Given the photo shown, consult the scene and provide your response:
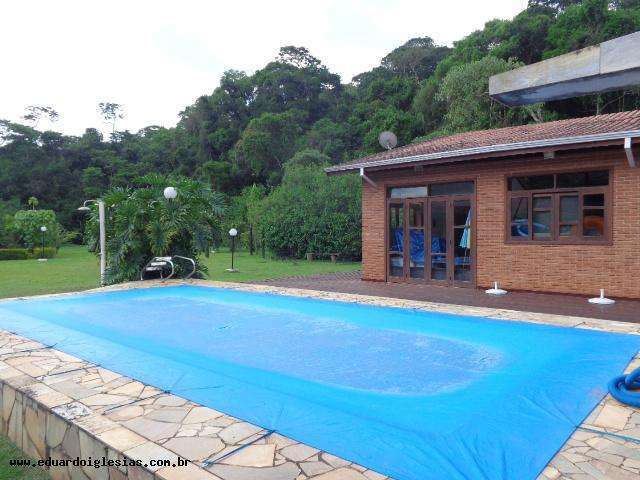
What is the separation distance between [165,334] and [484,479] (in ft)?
18.0

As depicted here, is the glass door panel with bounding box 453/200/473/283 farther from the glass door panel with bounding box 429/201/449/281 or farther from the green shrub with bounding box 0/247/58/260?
the green shrub with bounding box 0/247/58/260

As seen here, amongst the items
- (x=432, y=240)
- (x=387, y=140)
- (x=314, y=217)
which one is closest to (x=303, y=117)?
(x=314, y=217)

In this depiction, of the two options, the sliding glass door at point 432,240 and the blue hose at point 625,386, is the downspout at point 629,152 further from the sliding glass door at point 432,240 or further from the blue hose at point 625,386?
the blue hose at point 625,386

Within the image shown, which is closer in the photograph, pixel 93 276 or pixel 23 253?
pixel 93 276

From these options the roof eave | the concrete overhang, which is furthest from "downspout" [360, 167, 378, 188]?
the concrete overhang

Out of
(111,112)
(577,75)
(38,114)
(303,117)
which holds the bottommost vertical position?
(577,75)

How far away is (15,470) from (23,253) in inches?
1102

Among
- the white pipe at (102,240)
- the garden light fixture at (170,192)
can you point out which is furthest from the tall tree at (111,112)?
the garden light fixture at (170,192)

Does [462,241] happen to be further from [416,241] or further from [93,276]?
[93,276]

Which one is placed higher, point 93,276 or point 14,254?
point 14,254

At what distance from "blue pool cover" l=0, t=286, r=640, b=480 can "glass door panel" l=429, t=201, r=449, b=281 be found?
3805mm

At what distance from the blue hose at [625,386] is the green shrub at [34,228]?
30.5 metres

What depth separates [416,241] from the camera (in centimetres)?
1206

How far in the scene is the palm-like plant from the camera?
12125 millimetres
